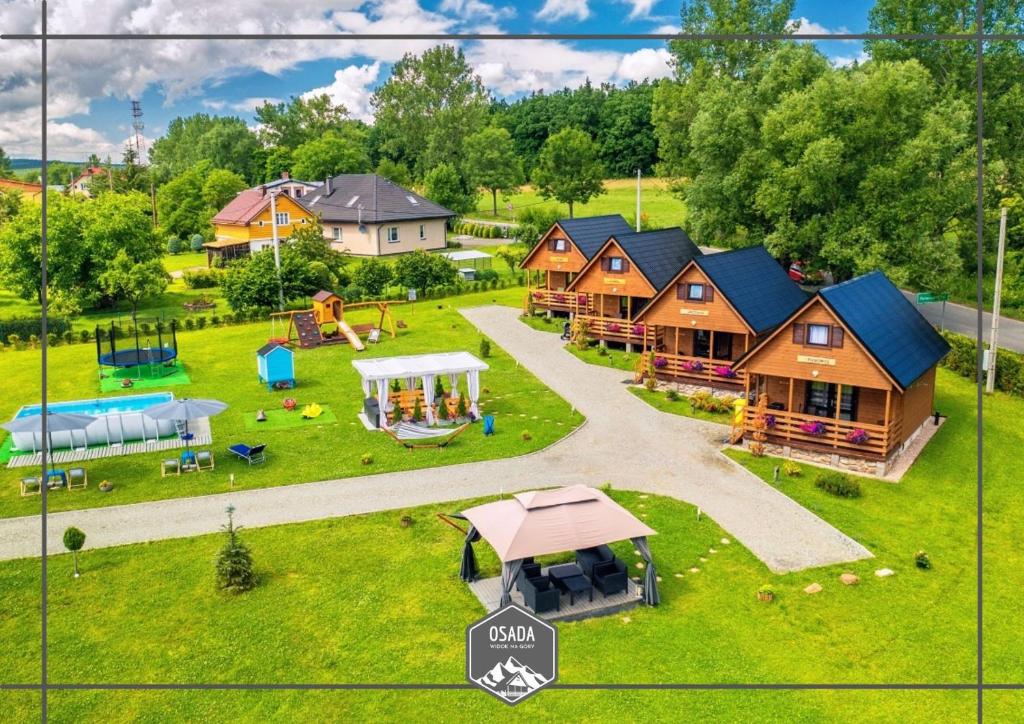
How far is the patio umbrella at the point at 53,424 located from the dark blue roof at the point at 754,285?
73.6ft

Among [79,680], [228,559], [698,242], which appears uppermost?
[698,242]

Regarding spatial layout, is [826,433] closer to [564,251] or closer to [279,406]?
[279,406]

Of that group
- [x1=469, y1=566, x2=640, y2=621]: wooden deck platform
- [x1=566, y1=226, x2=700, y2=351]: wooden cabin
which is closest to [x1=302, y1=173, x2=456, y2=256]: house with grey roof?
[x1=566, y1=226, x2=700, y2=351]: wooden cabin

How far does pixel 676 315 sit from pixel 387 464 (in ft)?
46.6

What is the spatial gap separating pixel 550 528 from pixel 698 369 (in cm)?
1796

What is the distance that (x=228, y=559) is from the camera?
62.6 ft

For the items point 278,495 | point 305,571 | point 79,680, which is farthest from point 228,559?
Answer: point 278,495

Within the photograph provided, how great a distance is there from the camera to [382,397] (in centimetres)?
3020

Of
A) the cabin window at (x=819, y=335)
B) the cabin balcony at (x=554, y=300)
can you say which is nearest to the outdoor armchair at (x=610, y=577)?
the cabin window at (x=819, y=335)

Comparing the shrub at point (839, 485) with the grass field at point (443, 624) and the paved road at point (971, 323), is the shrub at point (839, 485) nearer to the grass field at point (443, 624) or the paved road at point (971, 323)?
the grass field at point (443, 624)

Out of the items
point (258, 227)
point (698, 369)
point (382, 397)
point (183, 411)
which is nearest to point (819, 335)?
point (698, 369)

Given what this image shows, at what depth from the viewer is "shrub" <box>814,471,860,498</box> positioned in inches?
953

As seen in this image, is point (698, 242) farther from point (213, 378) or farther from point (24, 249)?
point (24, 249)

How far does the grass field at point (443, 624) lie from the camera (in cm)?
1519
